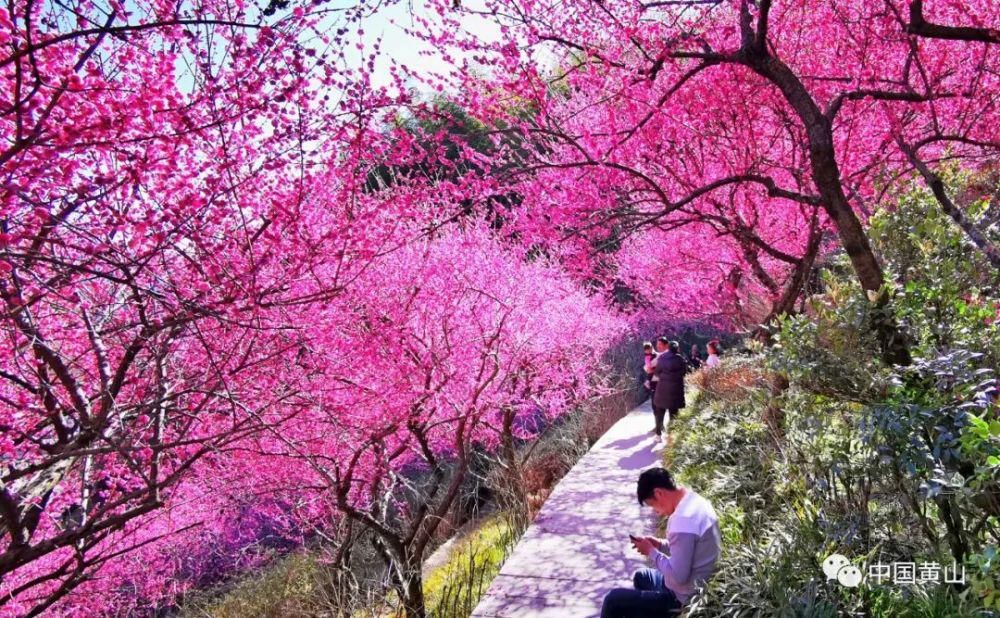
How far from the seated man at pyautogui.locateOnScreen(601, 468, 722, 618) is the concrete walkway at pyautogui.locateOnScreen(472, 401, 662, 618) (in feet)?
3.66

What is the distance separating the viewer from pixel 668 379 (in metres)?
8.95

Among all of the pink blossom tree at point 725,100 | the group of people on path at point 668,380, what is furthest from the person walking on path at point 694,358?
the pink blossom tree at point 725,100

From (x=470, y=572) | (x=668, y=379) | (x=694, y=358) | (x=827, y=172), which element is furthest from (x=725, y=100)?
(x=694, y=358)

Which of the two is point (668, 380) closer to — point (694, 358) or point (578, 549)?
point (578, 549)

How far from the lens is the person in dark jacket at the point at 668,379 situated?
8844 mm

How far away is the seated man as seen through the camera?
330 centimetres

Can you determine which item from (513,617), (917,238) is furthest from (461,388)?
(917,238)

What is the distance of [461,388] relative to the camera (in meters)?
7.22

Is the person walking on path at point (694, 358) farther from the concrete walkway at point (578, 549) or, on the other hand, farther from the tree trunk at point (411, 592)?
the tree trunk at point (411, 592)

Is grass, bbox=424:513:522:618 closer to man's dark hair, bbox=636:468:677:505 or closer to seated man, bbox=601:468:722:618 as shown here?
seated man, bbox=601:468:722:618

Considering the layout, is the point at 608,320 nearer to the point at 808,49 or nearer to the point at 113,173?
the point at 808,49

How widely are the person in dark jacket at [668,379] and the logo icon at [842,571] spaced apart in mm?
5560

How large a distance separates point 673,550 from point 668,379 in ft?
19.0

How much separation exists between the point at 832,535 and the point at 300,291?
4338 millimetres
